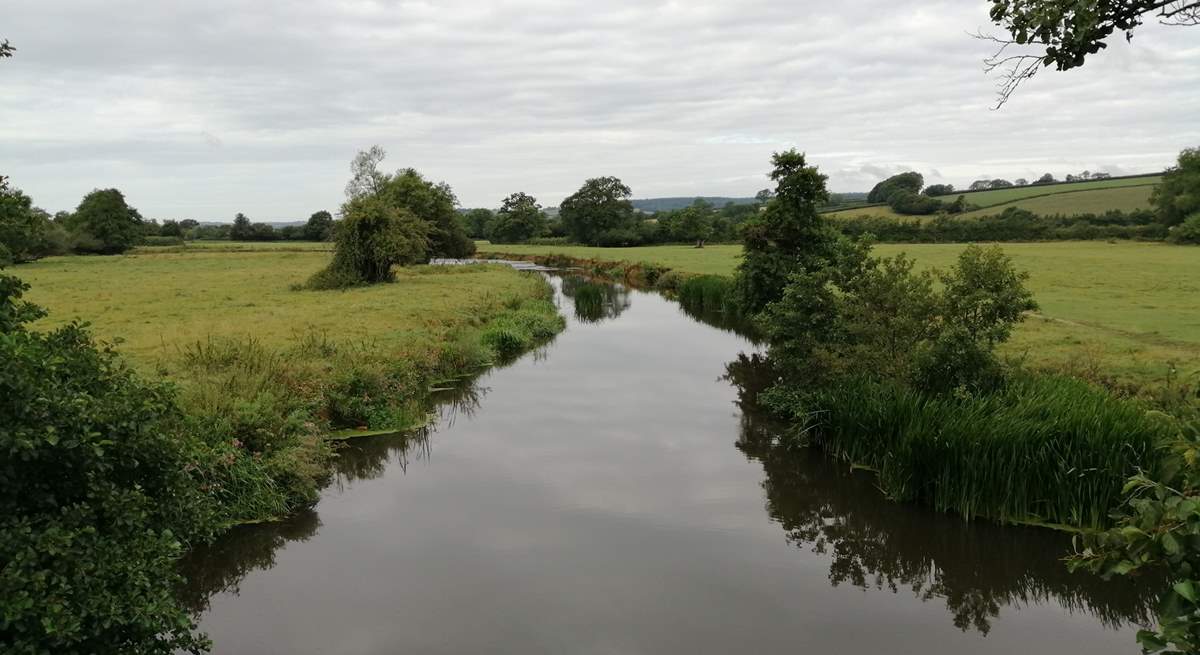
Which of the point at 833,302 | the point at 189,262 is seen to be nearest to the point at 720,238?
the point at 189,262

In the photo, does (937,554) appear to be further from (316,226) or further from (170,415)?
(316,226)

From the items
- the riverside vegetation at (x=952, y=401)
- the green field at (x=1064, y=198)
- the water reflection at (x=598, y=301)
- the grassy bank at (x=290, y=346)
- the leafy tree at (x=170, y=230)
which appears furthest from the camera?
the leafy tree at (x=170, y=230)

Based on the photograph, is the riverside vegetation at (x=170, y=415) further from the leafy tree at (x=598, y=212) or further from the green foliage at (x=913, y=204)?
the green foliage at (x=913, y=204)

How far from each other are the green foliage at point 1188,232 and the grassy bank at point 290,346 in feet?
172

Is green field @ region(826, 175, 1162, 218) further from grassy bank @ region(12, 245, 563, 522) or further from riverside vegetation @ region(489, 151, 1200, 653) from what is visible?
riverside vegetation @ region(489, 151, 1200, 653)

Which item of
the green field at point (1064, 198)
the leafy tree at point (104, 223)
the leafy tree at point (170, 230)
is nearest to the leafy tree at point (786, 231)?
the leafy tree at point (104, 223)

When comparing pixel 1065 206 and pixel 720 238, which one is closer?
pixel 1065 206

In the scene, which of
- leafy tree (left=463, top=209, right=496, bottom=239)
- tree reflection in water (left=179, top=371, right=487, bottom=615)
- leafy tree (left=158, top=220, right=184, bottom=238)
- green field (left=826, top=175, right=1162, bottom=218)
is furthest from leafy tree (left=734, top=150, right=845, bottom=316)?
leafy tree (left=463, top=209, right=496, bottom=239)

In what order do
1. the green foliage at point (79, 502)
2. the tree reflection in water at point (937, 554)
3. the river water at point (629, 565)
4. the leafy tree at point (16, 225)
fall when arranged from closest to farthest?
1. the green foliage at point (79, 502)
2. the leafy tree at point (16, 225)
3. the river water at point (629, 565)
4. the tree reflection in water at point (937, 554)

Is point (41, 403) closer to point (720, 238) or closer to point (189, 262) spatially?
point (189, 262)

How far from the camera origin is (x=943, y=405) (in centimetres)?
1138

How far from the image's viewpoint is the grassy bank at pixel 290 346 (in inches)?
424

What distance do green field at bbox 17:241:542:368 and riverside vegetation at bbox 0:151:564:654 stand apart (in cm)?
15

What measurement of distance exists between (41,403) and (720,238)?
313 ft
